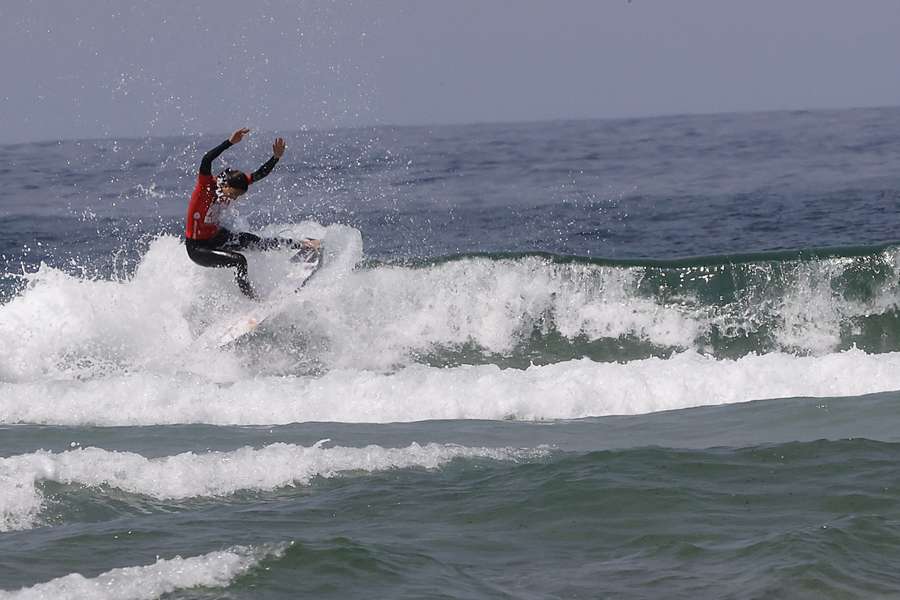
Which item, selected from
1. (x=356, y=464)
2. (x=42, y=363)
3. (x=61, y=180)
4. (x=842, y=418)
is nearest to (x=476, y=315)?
(x=42, y=363)

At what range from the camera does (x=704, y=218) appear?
21031 millimetres

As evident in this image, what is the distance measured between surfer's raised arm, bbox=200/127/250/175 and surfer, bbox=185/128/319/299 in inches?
0.6

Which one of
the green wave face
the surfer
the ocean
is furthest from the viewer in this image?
the green wave face

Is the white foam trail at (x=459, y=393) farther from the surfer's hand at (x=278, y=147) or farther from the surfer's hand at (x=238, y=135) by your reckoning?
the surfer's hand at (x=238, y=135)

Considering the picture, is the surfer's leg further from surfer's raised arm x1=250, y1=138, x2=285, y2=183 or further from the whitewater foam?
surfer's raised arm x1=250, y1=138, x2=285, y2=183

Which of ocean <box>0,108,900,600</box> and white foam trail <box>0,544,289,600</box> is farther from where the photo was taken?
ocean <box>0,108,900,600</box>

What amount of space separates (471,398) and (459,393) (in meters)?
0.18

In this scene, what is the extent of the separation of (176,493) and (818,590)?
13.1 feet

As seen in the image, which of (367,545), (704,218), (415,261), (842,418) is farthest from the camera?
(704,218)

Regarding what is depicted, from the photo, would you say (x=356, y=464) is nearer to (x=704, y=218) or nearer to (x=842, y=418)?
(x=842, y=418)

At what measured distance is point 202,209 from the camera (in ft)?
42.7

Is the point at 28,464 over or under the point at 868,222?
under

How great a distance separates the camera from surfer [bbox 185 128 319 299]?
41.2ft

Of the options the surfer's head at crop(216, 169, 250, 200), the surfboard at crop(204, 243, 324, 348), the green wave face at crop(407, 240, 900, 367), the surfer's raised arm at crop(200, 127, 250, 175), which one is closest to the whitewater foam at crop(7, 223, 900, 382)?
the green wave face at crop(407, 240, 900, 367)
